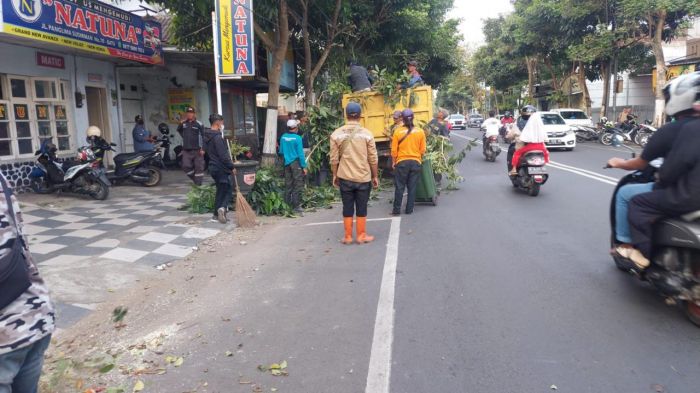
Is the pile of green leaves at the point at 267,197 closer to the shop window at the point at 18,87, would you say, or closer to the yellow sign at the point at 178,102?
the shop window at the point at 18,87

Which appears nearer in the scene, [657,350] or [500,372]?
[500,372]

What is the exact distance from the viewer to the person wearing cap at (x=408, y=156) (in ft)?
26.2

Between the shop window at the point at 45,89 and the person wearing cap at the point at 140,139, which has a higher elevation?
the shop window at the point at 45,89

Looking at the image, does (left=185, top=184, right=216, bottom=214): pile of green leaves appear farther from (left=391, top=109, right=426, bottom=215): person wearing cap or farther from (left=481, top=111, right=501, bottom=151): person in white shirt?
(left=481, top=111, right=501, bottom=151): person in white shirt

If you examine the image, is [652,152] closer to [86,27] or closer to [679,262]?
[679,262]

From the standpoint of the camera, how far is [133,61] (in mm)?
13062

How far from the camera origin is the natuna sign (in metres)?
9.02

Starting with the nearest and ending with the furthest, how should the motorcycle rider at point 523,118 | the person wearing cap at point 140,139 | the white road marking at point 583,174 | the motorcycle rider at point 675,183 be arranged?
the motorcycle rider at point 675,183
the motorcycle rider at point 523,118
the white road marking at point 583,174
the person wearing cap at point 140,139

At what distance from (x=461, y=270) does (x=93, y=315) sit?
348 centimetres

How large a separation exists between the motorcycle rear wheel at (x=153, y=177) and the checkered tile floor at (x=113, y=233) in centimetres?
221

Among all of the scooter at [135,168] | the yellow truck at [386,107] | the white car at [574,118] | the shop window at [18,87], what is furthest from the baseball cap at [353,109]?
the white car at [574,118]

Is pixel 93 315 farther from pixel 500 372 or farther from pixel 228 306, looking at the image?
pixel 500 372

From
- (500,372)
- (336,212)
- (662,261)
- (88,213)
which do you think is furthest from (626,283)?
(88,213)

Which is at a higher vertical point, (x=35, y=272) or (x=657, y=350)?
(x=35, y=272)
